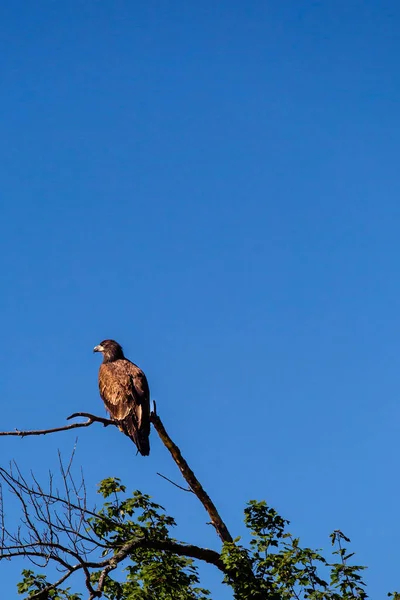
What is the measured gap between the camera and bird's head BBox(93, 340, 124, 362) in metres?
17.3

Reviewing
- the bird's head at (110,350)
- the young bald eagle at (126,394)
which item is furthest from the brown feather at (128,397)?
the bird's head at (110,350)

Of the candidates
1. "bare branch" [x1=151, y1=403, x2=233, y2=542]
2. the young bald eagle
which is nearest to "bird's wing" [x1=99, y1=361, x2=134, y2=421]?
the young bald eagle

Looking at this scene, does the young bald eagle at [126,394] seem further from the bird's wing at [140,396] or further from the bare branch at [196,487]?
the bare branch at [196,487]

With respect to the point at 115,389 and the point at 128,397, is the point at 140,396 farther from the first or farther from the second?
the point at 115,389

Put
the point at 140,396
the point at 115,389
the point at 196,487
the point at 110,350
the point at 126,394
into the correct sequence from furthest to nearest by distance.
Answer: the point at 110,350 < the point at 115,389 < the point at 126,394 < the point at 140,396 < the point at 196,487

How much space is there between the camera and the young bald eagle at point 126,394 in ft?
47.2

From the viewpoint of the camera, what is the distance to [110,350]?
17453mm

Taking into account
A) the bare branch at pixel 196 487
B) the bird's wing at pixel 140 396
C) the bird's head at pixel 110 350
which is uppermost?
the bird's head at pixel 110 350

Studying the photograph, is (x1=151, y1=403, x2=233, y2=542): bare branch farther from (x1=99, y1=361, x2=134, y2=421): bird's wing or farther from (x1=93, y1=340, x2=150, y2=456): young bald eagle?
(x1=99, y1=361, x2=134, y2=421): bird's wing

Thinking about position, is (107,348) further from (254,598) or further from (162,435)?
(254,598)

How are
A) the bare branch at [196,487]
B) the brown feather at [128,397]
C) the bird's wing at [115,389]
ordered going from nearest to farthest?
the bare branch at [196,487] < the brown feather at [128,397] < the bird's wing at [115,389]

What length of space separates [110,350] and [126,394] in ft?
7.68

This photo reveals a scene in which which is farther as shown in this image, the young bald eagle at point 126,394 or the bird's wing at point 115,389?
the bird's wing at point 115,389

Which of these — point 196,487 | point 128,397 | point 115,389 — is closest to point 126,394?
point 128,397
